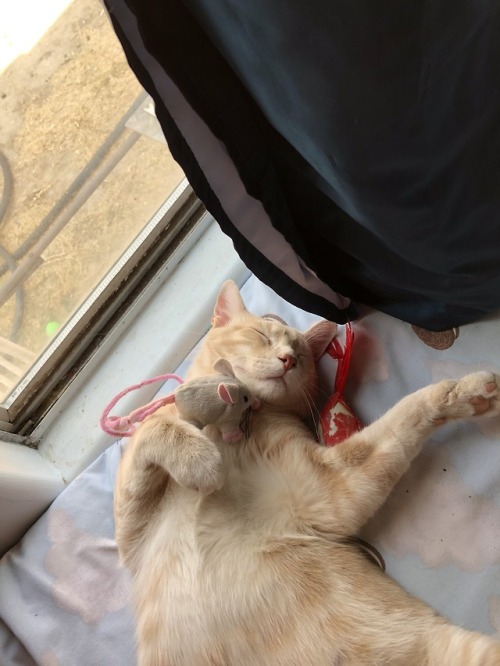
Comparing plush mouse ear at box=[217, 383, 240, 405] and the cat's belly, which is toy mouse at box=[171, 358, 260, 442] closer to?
plush mouse ear at box=[217, 383, 240, 405]

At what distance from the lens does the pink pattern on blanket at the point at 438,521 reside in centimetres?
110

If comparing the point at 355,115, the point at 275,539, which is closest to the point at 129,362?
the point at 275,539

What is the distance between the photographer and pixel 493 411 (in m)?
1.13

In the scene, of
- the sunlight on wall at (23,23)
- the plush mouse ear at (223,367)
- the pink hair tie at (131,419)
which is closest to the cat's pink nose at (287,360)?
the plush mouse ear at (223,367)

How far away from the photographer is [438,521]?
1.13 metres

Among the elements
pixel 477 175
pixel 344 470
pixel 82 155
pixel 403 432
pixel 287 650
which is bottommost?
pixel 287 650

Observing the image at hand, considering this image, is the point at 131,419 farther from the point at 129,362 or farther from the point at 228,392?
the point at 129,362

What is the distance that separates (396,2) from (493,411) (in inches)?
31.5

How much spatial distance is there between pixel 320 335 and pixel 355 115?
80 cm

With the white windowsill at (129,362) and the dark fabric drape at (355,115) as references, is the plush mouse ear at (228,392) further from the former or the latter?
the white windowsill at (129,362)

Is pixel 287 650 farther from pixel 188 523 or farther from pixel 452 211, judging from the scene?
pixel 452 211

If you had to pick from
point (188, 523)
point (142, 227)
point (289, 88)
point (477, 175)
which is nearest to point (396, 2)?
point (289, 88)

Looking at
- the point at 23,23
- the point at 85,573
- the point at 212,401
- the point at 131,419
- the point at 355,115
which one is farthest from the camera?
the point at 23,23

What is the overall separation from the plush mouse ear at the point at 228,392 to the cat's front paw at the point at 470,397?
0.37 meters
